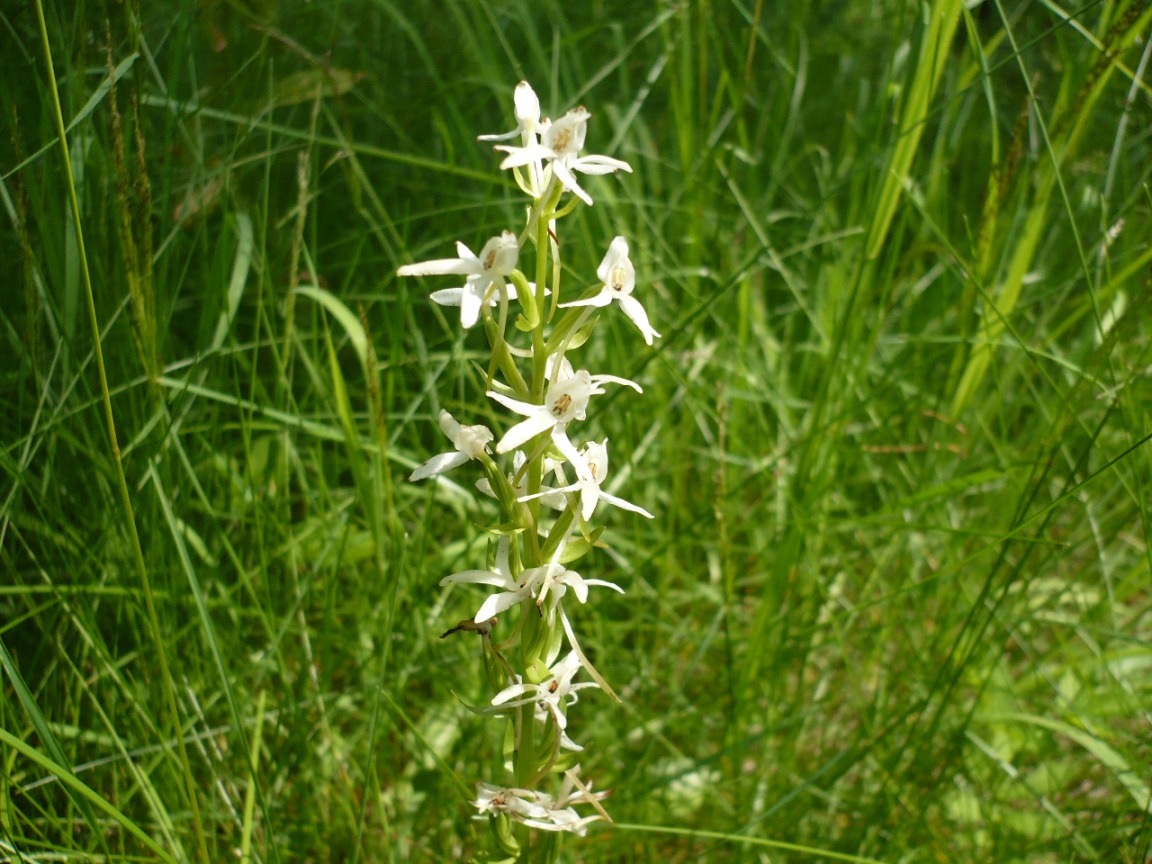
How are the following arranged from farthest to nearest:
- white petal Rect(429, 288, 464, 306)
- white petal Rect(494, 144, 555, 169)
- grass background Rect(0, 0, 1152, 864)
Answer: grass background Rect(0, 0, 1152, 864) → white petal Rect(429, 288, 464, 306) → white petal Rect(494, 144, 555, 169)

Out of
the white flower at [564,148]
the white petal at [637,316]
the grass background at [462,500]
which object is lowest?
the grass background at [462,500]

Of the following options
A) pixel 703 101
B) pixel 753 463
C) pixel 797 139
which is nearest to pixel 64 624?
pixel 753 463

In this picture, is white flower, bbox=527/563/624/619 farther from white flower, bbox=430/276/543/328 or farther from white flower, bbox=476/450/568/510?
white flower, bbox=430/276/543/328

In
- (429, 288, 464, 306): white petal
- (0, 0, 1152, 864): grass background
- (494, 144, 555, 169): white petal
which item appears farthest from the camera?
(0, 0, 1152, 864): grass background

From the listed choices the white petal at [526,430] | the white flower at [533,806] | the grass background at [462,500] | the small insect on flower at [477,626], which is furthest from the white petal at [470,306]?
the white flower at [533,806]

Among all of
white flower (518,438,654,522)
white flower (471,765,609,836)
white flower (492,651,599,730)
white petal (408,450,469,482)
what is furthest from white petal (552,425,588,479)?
white flower (471,765,609,836)

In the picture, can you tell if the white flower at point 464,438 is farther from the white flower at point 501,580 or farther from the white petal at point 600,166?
the white petal at point 600,166

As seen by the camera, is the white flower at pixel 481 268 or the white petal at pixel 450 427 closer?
the white flower at pixel 481 268
